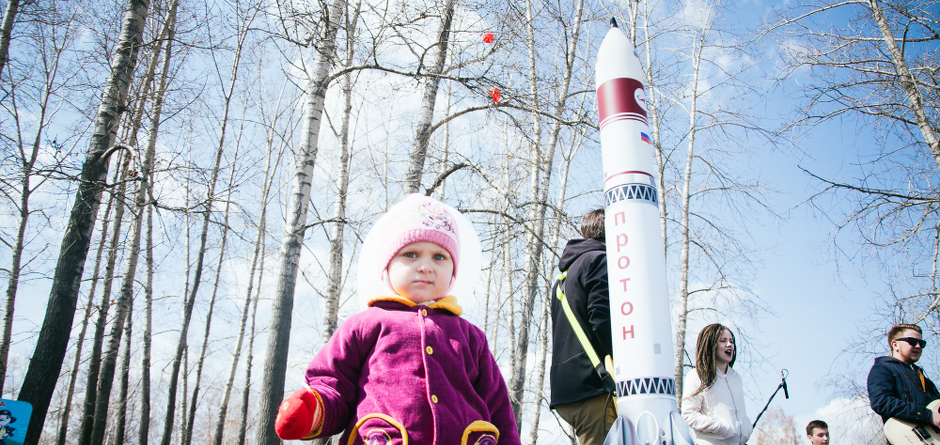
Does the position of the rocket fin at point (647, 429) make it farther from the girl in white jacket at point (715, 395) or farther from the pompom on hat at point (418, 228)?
the pompom on hat at point (418, 228)

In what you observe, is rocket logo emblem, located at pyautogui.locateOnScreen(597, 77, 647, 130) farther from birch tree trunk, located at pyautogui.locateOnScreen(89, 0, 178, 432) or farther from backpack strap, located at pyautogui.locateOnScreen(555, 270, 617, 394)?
birch tree trunk, located at pyautogui.locateOnScreen(89, 0, 178, 432)

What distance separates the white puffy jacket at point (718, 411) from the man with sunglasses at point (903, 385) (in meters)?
1.30

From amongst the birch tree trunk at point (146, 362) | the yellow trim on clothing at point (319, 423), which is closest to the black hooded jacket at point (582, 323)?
the yellow trim on clothing at point (319, 423)

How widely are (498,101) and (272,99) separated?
10489 millimetres

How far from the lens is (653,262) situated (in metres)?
3.62

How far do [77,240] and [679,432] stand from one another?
568cm

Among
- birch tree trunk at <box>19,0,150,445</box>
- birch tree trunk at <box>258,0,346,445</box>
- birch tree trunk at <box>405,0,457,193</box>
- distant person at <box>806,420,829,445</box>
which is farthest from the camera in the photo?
distant person at <box>806,420,829,445</box>

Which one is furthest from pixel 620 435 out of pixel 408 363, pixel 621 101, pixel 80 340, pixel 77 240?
pixel 80 340

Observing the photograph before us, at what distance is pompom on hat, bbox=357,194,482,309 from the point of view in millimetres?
2447

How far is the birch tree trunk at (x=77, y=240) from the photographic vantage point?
5094 mm

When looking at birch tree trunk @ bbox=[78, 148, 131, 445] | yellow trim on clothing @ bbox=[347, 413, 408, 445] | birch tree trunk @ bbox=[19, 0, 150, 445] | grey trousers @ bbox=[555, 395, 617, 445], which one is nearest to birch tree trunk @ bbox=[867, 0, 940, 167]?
grey trousers @ bbox=[555, 395, 617, 445]

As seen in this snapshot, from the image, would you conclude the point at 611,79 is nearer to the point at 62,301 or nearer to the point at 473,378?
the point at 473,378

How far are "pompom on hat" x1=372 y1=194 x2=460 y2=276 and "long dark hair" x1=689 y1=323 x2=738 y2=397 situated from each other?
2482 mm

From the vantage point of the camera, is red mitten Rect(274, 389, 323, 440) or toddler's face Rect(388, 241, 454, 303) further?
toddler's face Rect(388, 241, 454, 303)
